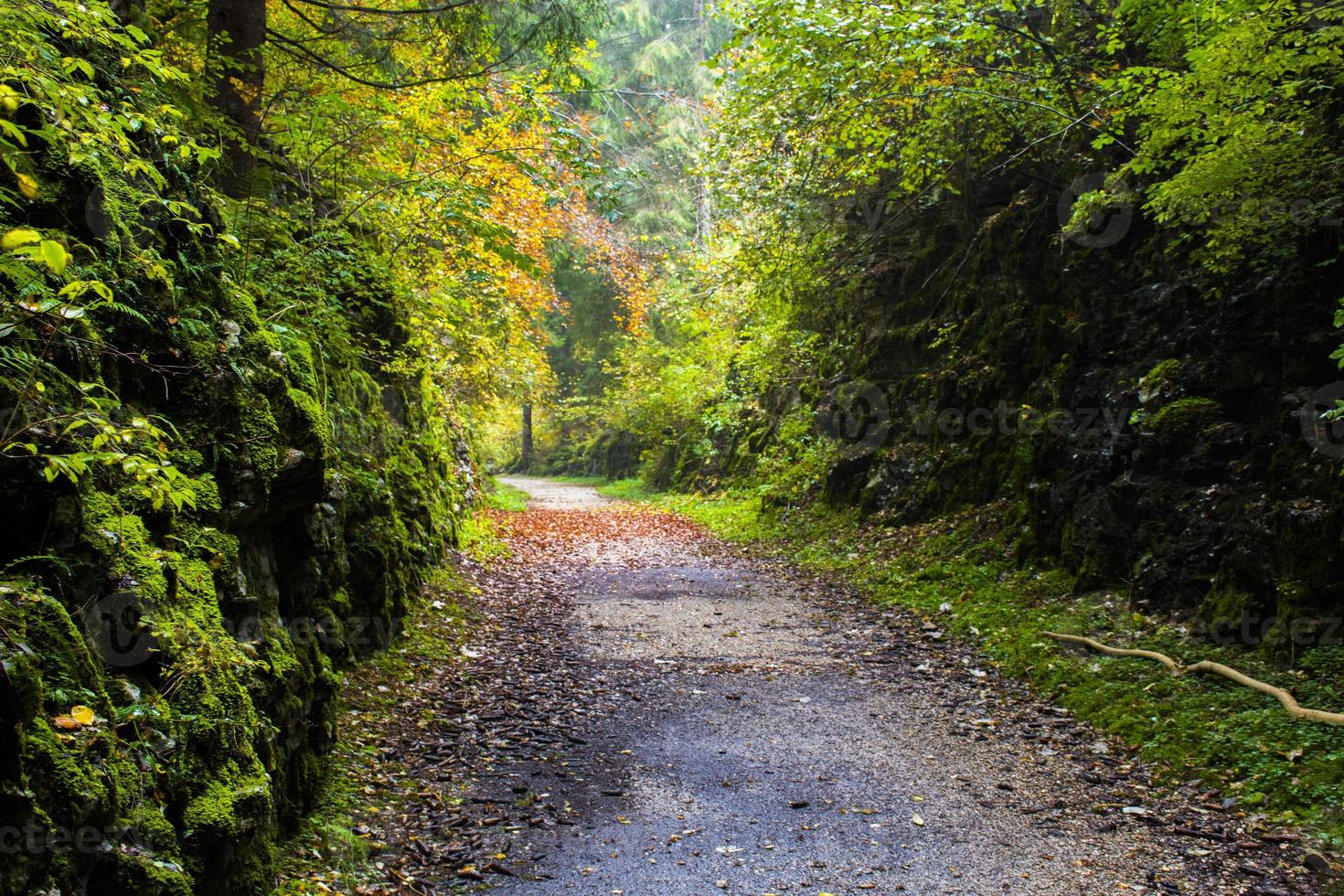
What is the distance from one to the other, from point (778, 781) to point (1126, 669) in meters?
3.08

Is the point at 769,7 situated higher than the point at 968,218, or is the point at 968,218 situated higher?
the point at 769,7

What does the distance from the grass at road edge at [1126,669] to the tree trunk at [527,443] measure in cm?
2793

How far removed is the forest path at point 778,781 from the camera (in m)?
3.92

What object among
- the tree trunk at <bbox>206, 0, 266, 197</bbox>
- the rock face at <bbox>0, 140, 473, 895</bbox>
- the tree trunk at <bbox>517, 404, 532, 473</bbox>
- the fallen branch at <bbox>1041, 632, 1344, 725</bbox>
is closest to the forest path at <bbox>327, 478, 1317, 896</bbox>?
the fallen branch at <bbox>1041, 632, 1344, 725</bbox>

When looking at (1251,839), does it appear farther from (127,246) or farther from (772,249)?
(772,249)

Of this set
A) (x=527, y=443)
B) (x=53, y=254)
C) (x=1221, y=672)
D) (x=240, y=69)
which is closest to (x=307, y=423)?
(x=53, y=254)

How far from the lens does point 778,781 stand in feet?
16.2

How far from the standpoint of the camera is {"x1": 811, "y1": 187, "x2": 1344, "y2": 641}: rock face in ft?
19.5

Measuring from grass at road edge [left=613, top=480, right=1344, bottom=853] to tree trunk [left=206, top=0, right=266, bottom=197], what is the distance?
7763mm

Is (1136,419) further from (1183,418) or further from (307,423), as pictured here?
(307,423)

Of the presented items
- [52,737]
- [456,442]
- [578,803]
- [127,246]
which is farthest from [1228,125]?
[456,442]

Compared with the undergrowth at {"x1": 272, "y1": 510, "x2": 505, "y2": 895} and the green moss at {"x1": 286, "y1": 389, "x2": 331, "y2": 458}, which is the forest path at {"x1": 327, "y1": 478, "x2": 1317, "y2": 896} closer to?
the undergrowth at {"x1": 272, "y1": 510, "x2": 505, "y2": 895}

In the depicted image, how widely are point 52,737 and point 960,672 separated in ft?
21.0

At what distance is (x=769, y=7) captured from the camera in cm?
848
